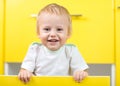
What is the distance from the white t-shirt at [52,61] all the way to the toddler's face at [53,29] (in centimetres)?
4

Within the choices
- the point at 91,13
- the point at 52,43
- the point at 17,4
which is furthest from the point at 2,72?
the point at 52,43

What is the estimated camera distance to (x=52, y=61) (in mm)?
866

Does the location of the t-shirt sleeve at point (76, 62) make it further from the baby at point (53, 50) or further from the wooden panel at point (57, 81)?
the wooden panel at point (57, 81)

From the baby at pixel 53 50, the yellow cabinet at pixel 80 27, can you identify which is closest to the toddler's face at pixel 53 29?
the baby at pixel 53 50

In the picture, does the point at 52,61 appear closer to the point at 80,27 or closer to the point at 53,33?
the point at 53,33

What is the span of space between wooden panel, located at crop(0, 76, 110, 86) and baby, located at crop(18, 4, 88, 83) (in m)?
0.11

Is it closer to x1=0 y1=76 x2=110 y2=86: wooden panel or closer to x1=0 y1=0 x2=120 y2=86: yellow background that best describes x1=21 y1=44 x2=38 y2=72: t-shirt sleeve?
x1=0 y1=76 x2=110 y2=86: wooden panel

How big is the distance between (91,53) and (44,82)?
0.68m

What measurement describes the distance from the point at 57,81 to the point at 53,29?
19 centimetres

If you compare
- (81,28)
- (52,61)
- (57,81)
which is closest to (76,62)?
(52,61)

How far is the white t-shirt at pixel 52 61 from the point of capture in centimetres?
86

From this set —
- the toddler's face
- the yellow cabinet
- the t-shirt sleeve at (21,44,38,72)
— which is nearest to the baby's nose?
the toddler's face

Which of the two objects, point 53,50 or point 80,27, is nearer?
point 53,50

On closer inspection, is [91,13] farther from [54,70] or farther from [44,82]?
[44,82]
